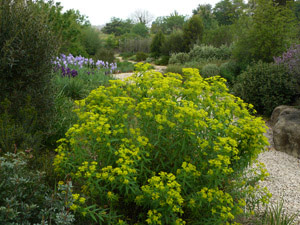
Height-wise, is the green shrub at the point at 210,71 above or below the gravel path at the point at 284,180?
above

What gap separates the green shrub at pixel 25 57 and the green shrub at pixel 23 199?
1.50 m

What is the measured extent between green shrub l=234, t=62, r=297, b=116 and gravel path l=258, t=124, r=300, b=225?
2.08 m

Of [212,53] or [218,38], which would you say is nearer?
[212,53]

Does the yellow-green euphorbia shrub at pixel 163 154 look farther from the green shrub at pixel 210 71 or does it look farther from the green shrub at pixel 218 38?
the green shrub at pixel 218 38

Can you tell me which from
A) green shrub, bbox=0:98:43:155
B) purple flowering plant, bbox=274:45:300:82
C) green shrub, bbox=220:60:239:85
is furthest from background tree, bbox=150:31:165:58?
green shrub, bbox=0:98:43:155

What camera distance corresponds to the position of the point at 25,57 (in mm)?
3746

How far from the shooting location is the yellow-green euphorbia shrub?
2.18m

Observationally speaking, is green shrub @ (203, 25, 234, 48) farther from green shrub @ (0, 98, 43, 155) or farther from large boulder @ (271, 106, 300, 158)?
green shrub @ (0, 98, 43, 155)

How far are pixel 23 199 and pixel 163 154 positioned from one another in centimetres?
136

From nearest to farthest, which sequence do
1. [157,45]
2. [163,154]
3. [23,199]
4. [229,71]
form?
1. [23,199]
2. [163,154]
3. [229,71]
4. [157,45]

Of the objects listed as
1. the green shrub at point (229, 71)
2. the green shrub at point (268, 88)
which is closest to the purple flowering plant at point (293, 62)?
the green shrub at point (268, 88)

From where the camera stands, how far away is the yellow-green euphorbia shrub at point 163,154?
2176mm

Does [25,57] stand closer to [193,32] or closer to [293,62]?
[293,62]

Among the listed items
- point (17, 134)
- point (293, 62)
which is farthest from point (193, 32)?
point (17, 134)
